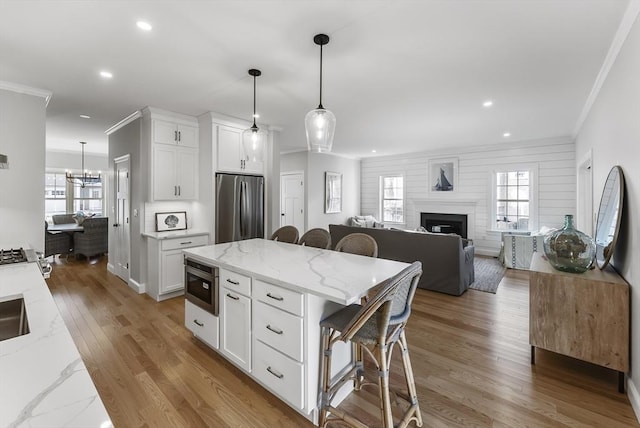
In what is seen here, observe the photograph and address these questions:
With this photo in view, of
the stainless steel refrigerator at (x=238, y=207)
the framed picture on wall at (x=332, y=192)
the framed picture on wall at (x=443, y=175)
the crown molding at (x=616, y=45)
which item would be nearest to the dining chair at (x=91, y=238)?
the stainless steel refrigerator at (x=238, y=207)

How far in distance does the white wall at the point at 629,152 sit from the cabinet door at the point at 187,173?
190 inches

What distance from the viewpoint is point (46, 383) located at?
29.9 inches

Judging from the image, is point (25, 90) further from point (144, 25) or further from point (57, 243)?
point (57, 243)

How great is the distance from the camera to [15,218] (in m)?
3.31

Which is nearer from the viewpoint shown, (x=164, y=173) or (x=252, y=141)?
(x=252, y=141)

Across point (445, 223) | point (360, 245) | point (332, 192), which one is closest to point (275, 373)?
point (360, 245)

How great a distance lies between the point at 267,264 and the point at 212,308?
0.70 meters

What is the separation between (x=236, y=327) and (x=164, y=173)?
9.50 feet

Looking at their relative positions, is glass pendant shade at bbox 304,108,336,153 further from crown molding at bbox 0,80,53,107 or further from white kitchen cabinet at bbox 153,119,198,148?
crown molding at bbox 0,80,53,107

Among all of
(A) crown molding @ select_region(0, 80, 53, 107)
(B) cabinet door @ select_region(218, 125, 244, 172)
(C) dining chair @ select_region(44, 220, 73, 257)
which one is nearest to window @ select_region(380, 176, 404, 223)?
(B) cabinet door @ select_region(218, 125, 244, 172)

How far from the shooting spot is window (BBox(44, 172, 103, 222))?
7.65 m

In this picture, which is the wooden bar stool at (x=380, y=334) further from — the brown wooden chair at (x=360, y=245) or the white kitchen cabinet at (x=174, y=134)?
the white kitchen cabinet at (x=174, y=134)

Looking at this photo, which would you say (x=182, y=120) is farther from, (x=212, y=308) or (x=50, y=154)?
(x=50, y=154)

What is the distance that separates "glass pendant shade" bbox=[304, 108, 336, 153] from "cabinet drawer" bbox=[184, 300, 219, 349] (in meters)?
1.68
